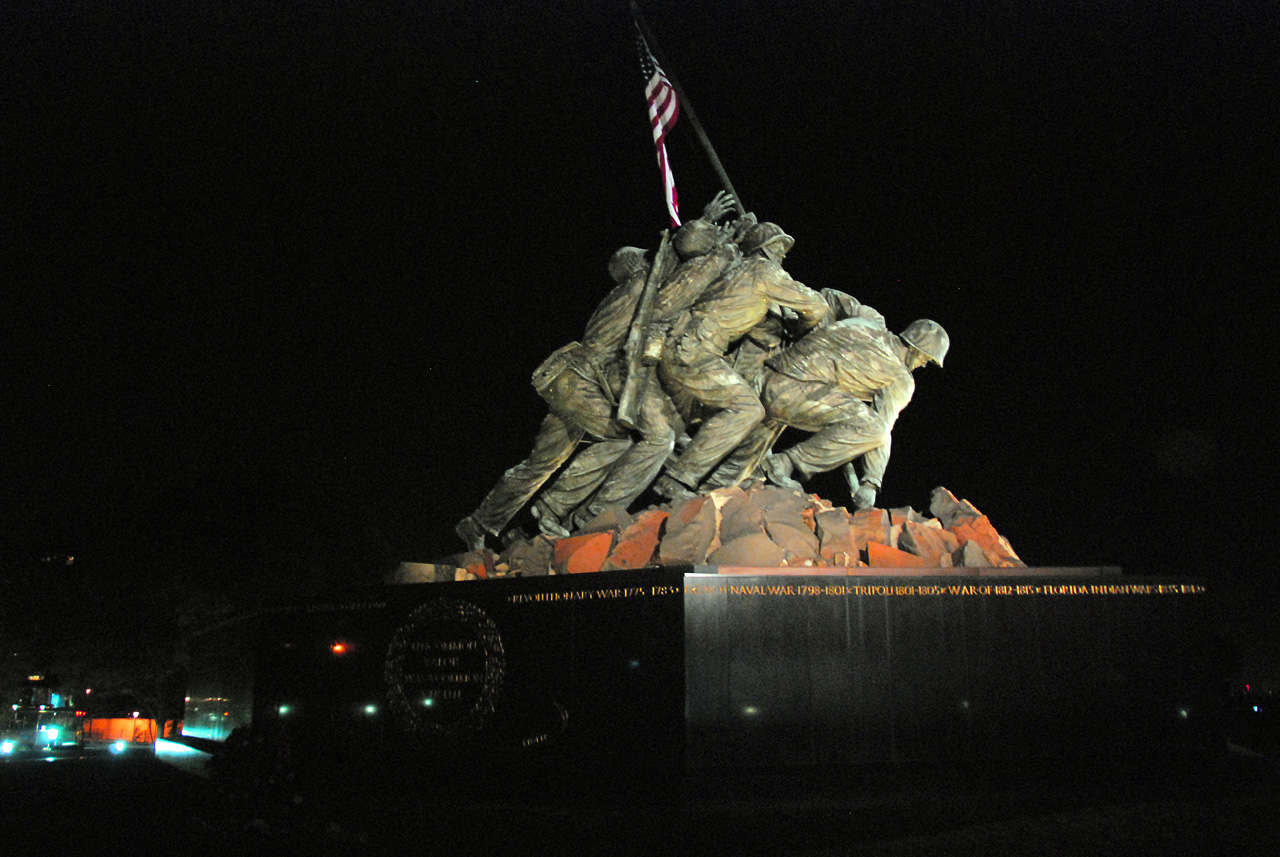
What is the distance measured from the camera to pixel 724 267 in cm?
1039

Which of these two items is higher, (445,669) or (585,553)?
(585,553)

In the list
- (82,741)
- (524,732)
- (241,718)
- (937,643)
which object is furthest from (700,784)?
(82,741)

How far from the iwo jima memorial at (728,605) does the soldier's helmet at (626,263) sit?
0.14 feet

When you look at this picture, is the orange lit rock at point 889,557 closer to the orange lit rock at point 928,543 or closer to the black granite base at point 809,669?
the orange lit rock at point 928,543

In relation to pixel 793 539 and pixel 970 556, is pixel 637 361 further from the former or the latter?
pixel 970 556

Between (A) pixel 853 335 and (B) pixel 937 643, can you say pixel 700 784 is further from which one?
(A) pixel 853 335

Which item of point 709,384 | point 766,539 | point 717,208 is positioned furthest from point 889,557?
point 717,208

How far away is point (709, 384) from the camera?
10.1 m

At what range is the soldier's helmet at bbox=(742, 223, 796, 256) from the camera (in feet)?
35.5

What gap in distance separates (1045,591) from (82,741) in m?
19.0

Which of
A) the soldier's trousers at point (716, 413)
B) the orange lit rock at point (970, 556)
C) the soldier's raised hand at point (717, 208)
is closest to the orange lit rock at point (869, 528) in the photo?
the orange lit rock at point (970, 556)

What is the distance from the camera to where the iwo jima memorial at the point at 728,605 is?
7.68 metres

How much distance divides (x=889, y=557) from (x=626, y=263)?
4065 millimetres

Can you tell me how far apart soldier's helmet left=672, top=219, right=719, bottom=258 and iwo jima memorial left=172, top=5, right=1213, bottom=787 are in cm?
2
